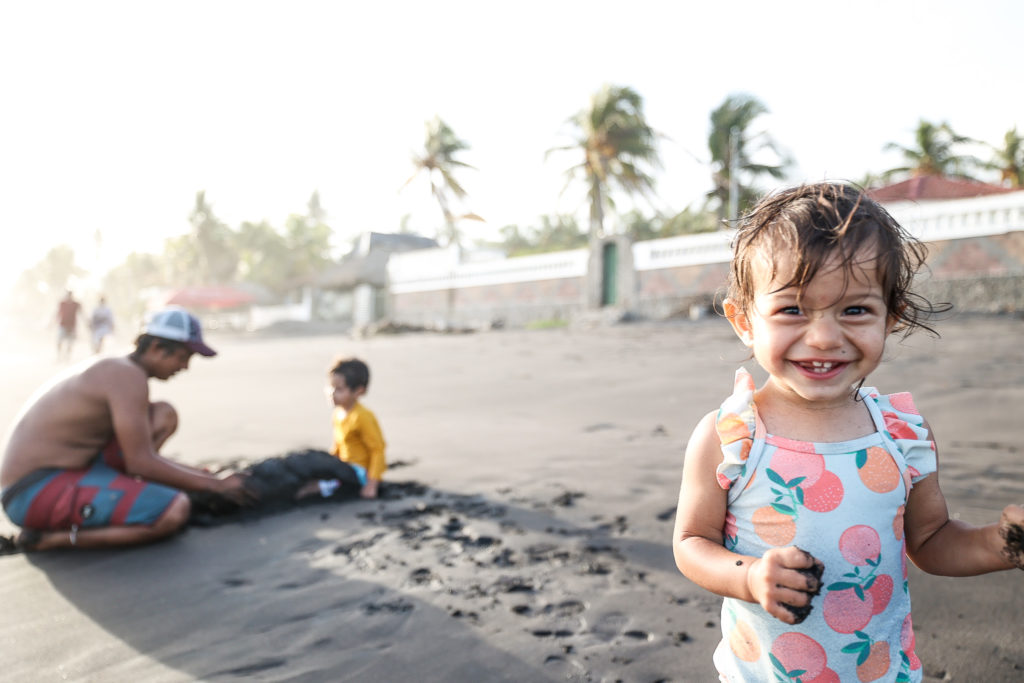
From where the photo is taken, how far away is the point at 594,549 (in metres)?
2.97

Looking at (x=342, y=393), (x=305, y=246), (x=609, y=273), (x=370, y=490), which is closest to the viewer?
(x=370, y=490)

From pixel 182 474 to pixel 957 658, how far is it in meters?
3.21

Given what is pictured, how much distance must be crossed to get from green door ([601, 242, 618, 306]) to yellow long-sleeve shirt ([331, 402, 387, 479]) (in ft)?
43.5

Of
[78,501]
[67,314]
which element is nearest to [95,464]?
[78,501]

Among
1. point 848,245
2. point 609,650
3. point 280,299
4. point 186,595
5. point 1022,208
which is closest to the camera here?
point 848,245

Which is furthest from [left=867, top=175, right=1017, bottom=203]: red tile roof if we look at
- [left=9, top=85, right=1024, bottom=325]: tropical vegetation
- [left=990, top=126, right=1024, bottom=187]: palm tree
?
[left=990, top=126, right=1024, bottom=187]: palm tree

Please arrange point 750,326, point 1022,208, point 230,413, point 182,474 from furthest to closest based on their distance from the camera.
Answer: point 1022,208, point 230,413, point 182,474, point 750,326

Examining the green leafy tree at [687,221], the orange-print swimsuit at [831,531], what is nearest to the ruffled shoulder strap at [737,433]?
the orange-print swimsuit at [831,531]

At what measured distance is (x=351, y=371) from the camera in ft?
13.6

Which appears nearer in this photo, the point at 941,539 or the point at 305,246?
the point at 941,539

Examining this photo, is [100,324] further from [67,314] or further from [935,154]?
[935,154]

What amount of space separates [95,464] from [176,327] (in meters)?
0.76

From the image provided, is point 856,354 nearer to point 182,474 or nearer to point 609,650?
point 609,650

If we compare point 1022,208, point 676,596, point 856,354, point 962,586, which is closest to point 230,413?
point 676,596
